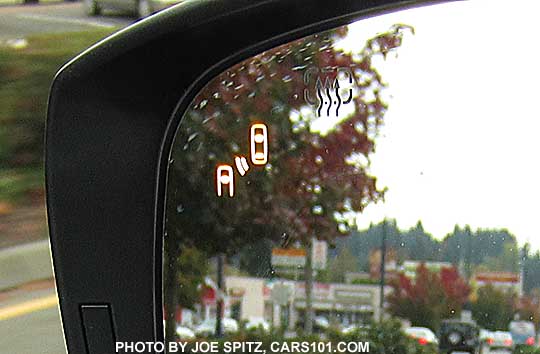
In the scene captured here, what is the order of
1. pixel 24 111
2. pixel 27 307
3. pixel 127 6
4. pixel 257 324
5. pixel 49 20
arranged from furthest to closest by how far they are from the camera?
pixel 127 6, pixel 49 20, pixel 24 111, pixel 27 307, pixel 257 324

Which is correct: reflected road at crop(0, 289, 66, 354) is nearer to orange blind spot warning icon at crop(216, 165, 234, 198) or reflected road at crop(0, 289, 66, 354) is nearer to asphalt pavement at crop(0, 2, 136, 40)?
orange blind spot warning icon at crop(216, 165, 234, 198)

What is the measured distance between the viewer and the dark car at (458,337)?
79.4 inches

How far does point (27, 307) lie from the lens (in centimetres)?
585

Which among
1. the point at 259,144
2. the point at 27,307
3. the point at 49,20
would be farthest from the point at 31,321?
the point at 49,20

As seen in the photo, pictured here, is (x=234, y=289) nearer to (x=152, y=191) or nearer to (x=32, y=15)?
(x=152, y=191)

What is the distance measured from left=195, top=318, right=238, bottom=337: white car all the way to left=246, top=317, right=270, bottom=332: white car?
0.10ft

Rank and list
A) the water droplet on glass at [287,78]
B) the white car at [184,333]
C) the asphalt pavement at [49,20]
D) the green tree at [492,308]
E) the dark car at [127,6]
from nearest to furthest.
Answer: the green tree at [492,308], the water droplet on glass at [287,78], the white car at [184,333], the asphalt pavement at [49,20], the dark car at [127,6]

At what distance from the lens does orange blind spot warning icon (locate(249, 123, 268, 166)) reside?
208 cm

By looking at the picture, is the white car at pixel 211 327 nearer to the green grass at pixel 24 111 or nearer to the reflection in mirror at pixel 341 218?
the reflection in mirror at pixel 341 218

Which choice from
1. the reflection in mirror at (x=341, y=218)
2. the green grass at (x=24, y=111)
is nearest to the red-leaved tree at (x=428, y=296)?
the reflection in mirror at (x=341, y=218)

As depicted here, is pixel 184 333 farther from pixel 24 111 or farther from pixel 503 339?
pixel 24 111

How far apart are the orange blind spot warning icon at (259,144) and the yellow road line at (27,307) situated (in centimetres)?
389

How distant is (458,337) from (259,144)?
522 millimetres

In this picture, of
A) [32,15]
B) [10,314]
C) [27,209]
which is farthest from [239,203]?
[32,15]
